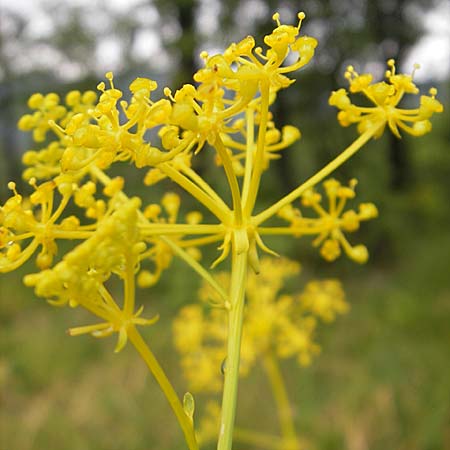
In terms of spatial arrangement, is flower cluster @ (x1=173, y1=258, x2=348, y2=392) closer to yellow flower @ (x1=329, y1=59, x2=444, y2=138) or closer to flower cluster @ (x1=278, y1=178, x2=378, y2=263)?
flower cluster @ (x1=278, y1=178, x2=378, y2=263)

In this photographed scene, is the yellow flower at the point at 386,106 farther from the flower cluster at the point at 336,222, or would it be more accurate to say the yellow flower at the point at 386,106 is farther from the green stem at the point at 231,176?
the green stem at the point at 231,176

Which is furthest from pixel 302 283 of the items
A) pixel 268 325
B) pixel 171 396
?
pixel 171 396

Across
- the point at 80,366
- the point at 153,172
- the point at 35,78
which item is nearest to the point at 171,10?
the point at 35,78

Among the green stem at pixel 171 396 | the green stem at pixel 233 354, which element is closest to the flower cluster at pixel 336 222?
the green stem at pixel 233 354


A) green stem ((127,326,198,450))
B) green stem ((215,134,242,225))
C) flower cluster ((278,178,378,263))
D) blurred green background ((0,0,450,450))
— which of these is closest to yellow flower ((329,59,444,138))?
flower cluster ((278,178,378,263))

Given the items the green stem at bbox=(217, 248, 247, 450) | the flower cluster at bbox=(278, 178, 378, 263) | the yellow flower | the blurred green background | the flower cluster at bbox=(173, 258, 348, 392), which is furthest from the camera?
the blurred green background

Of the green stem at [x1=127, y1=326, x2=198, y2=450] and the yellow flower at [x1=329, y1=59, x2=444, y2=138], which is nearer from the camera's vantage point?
the green stem at [x1=127, y1=326, x2=198, y2=450]

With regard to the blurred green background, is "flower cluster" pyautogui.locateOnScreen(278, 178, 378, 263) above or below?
above
